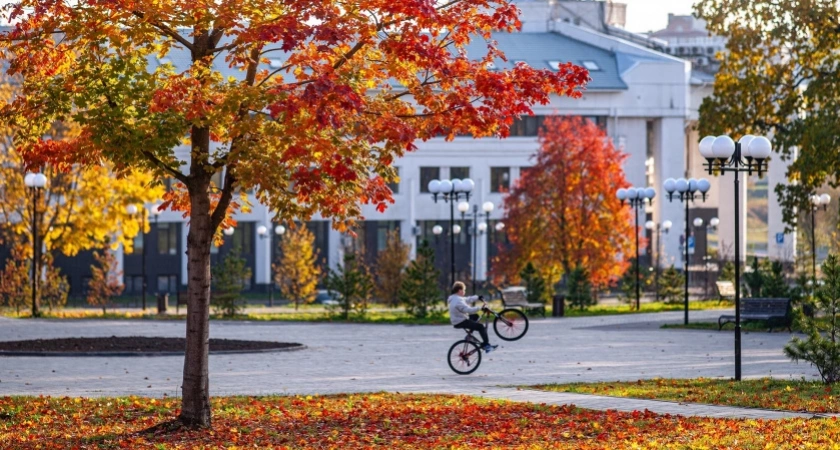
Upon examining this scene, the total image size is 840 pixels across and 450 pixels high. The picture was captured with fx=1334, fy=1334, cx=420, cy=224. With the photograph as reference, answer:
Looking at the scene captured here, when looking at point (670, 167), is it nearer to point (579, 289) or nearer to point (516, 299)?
point (579, 289)

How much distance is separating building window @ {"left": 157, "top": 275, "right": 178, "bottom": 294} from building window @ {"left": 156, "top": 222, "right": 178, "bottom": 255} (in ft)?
4.32

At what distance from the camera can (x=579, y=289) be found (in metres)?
42.1

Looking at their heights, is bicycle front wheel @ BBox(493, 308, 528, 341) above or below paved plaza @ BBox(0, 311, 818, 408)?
above

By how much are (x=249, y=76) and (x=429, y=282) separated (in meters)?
22.9

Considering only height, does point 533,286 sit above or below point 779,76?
below

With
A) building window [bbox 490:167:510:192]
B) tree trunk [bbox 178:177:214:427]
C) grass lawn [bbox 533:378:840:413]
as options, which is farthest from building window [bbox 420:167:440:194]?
tree trunk [bbox 178:177:214:427]

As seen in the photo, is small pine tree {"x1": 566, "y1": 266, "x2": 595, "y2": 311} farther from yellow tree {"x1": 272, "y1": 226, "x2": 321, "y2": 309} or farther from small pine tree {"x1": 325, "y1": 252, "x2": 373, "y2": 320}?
yellow tree {"x1": 272, "y1": 226, "x2": 321, "y2": 309}

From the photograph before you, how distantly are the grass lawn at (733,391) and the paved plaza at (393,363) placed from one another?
131cm

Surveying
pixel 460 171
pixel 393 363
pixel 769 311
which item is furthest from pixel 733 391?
pixel 460 171

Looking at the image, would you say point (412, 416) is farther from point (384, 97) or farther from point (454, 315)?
point (454, 315)

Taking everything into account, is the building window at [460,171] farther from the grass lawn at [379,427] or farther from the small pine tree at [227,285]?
the grass lawn at [379,427]

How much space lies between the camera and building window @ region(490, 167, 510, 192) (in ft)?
247

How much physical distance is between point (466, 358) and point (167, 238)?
51919 millimetres

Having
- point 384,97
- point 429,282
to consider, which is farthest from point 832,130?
point 384,97
